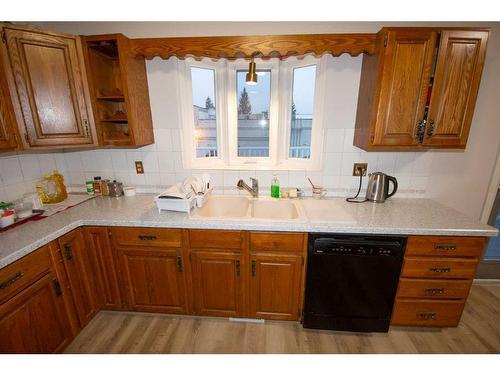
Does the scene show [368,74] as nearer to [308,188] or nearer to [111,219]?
[308,188]

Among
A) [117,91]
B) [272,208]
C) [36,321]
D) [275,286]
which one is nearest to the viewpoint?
[36,321]

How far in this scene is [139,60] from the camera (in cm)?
170

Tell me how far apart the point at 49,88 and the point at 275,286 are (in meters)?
2.06

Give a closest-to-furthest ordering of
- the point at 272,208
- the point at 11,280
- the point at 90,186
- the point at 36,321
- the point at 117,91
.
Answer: the point at 11,280, the point at 36,321, the point at 117,91, the point at 272,208, the point at 90,186

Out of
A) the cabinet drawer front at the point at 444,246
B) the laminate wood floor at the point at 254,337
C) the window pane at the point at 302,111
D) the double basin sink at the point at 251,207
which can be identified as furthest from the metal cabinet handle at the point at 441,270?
the window pane at the point at 302,111

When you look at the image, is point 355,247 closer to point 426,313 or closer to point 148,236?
point 426,313

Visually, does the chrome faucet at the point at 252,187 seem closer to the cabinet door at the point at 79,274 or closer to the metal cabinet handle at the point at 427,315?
the cabinet door at the point at 79,274

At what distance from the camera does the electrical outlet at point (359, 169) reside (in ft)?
6.09

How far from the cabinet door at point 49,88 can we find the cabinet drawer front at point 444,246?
2.42 meters

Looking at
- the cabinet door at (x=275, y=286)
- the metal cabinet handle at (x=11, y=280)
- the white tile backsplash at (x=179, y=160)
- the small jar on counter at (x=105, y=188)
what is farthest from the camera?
the small jar on counter at (x=105, y=188)

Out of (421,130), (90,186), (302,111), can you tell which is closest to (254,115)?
(302,111)

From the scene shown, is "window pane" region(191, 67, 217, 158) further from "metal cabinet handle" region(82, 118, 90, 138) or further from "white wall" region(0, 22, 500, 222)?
"metal cabinet handle" region(82, 118, 90, 138)

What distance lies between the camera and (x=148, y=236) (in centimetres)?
149

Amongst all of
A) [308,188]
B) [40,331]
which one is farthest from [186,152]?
[40,331]
